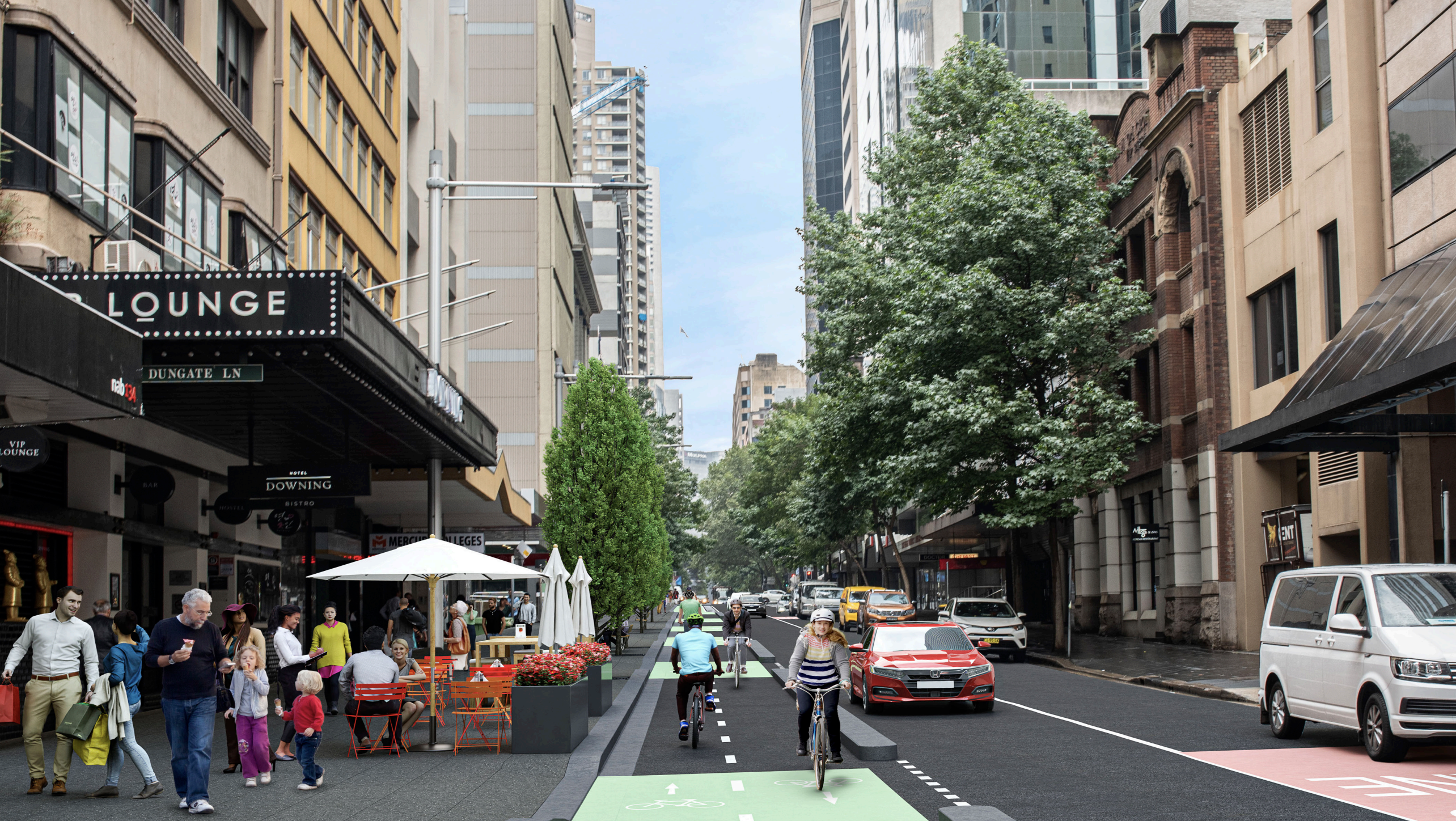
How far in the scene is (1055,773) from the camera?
1332 centimetres

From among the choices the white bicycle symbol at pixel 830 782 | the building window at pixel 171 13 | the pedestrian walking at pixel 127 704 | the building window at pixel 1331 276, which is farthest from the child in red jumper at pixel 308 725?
the building window at pixel 1331 276

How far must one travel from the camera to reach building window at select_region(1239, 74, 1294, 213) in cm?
3117

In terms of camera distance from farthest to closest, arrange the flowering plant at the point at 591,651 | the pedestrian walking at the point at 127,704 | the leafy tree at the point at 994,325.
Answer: the leafy tree at the point at 994,325, the flowering plant at the point at 591,651, the pedestrian walking at the point at 127,704

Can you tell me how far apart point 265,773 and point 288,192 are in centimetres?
1532

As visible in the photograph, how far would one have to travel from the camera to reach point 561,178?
68500mm

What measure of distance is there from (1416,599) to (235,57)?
2013 centimetres

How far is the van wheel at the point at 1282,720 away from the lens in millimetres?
15672

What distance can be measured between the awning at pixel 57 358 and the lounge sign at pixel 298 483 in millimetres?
8077

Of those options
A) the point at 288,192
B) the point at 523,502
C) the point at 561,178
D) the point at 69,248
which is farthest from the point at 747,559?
the point at 69,248

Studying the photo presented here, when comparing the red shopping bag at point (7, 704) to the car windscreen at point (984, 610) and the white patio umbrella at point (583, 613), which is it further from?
the car windscreen at point (984, 610)

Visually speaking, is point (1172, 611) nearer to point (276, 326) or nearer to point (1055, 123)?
point (1055, 123)

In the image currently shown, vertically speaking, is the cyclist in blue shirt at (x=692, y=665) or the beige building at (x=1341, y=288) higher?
the beige building at (x=1341, y=288)

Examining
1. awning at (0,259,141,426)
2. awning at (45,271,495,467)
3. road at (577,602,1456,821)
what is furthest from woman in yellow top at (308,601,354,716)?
awning at (0,259,141,426)

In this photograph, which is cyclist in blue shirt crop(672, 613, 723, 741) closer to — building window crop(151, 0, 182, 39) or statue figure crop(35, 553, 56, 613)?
statue figure crop(35, 553, 56, 613)
